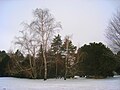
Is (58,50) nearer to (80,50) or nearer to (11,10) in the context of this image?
(80,50)

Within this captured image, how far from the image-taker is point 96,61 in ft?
97.3

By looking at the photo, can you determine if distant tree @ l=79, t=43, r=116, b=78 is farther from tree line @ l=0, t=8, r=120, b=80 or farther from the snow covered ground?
the snow covered ground

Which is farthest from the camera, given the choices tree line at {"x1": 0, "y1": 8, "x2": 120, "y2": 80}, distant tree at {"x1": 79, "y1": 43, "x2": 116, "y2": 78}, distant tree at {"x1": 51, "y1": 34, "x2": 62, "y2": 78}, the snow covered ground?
distant tree at {"x1": 79, "y1": 43, "x2": 116, "y2": 78}

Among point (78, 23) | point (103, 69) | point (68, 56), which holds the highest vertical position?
point (78, 23)

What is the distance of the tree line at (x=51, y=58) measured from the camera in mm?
22500

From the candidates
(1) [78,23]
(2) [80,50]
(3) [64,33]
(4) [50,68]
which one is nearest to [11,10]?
(1) [78,23]

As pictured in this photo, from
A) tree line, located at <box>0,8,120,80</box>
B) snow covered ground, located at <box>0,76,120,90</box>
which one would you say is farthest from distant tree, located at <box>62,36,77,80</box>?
snow covered ground, located at <box>0,76,120,90</box>

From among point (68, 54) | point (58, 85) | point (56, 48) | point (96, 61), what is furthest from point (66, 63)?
point (58, 85)

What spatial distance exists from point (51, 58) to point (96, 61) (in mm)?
6945

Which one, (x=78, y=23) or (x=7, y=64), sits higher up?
(x=78, y=23)

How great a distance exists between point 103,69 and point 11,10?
16.5 metres

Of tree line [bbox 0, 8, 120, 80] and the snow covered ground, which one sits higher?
tree line [bbox 0, 8, 120, 80]

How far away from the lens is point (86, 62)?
2988 centimetres

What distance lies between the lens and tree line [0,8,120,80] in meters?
22.5
